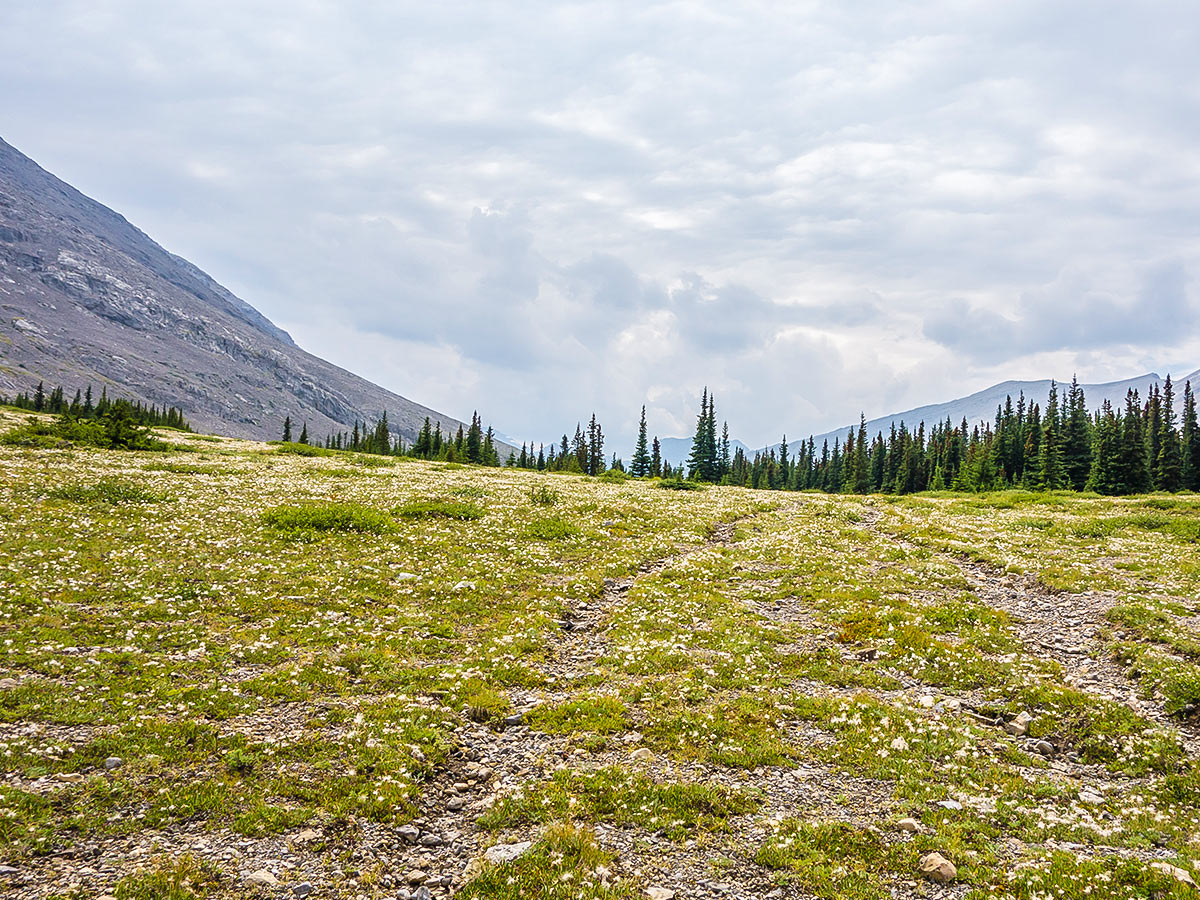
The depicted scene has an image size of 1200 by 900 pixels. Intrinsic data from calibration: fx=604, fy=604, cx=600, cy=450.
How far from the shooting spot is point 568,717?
38.3 ft

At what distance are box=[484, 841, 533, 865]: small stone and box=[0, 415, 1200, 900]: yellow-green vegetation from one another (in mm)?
63

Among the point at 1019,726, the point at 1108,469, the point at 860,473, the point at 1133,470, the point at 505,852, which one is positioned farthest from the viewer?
the point at 860,473

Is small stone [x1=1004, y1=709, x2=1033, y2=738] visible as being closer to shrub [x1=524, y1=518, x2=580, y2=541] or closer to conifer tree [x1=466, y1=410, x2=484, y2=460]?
shrub [x1=524, y1=518, x2=580, y2=541]

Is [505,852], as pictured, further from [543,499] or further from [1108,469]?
[1108,469]

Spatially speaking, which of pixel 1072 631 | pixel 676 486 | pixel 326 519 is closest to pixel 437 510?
pixel 326 519

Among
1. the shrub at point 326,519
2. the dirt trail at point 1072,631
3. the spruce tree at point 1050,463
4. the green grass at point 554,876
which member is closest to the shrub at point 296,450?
the shrub at point 326,519

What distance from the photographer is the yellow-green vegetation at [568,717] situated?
25.3 ft

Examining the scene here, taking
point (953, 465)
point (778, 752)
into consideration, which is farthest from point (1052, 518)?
point (953, 465)

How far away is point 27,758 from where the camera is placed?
8820mm

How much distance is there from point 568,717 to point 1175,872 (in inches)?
344

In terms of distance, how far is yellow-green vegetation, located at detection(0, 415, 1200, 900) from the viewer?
7715mm

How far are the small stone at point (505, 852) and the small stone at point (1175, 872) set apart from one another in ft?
25.3

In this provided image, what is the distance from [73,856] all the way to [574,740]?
689cm

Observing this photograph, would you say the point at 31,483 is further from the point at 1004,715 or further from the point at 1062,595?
the point at 1062,595
